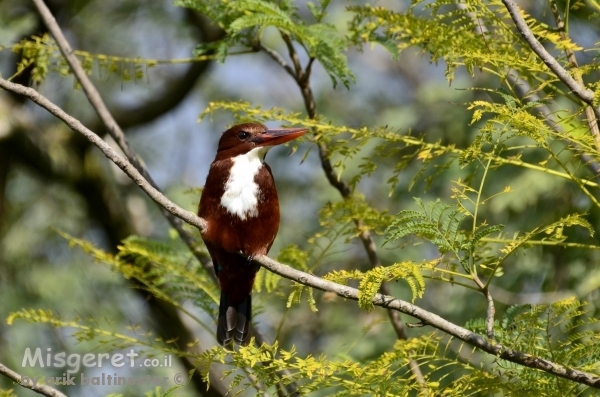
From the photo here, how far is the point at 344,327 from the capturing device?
19.1ft

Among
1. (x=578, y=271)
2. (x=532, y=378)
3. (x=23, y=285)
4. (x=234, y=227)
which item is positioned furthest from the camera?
(x=23, y=285)

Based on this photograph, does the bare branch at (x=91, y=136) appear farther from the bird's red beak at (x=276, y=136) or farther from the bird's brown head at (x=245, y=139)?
the bird's brown head at (x=245, y=139)

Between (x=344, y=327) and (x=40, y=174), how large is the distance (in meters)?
2.27

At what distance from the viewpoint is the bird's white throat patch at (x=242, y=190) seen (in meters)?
2.97

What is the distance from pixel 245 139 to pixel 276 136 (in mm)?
173

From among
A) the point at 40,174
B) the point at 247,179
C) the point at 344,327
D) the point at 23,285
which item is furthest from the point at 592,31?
the point at 23,285

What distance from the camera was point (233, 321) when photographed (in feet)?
10.3

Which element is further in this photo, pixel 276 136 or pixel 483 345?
pixel 276 136

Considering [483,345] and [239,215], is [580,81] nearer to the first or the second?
[483,345]

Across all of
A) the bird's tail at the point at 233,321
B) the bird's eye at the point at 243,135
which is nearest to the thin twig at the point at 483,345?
the bird's tail at the point at 233,321

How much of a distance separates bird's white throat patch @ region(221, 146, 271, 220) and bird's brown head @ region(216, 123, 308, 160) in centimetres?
7

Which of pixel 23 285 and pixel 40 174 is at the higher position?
pixel 40 174

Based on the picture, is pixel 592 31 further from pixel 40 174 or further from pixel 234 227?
pixel 40 174

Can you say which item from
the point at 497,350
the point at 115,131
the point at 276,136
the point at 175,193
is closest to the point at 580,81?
the point at 497,350
